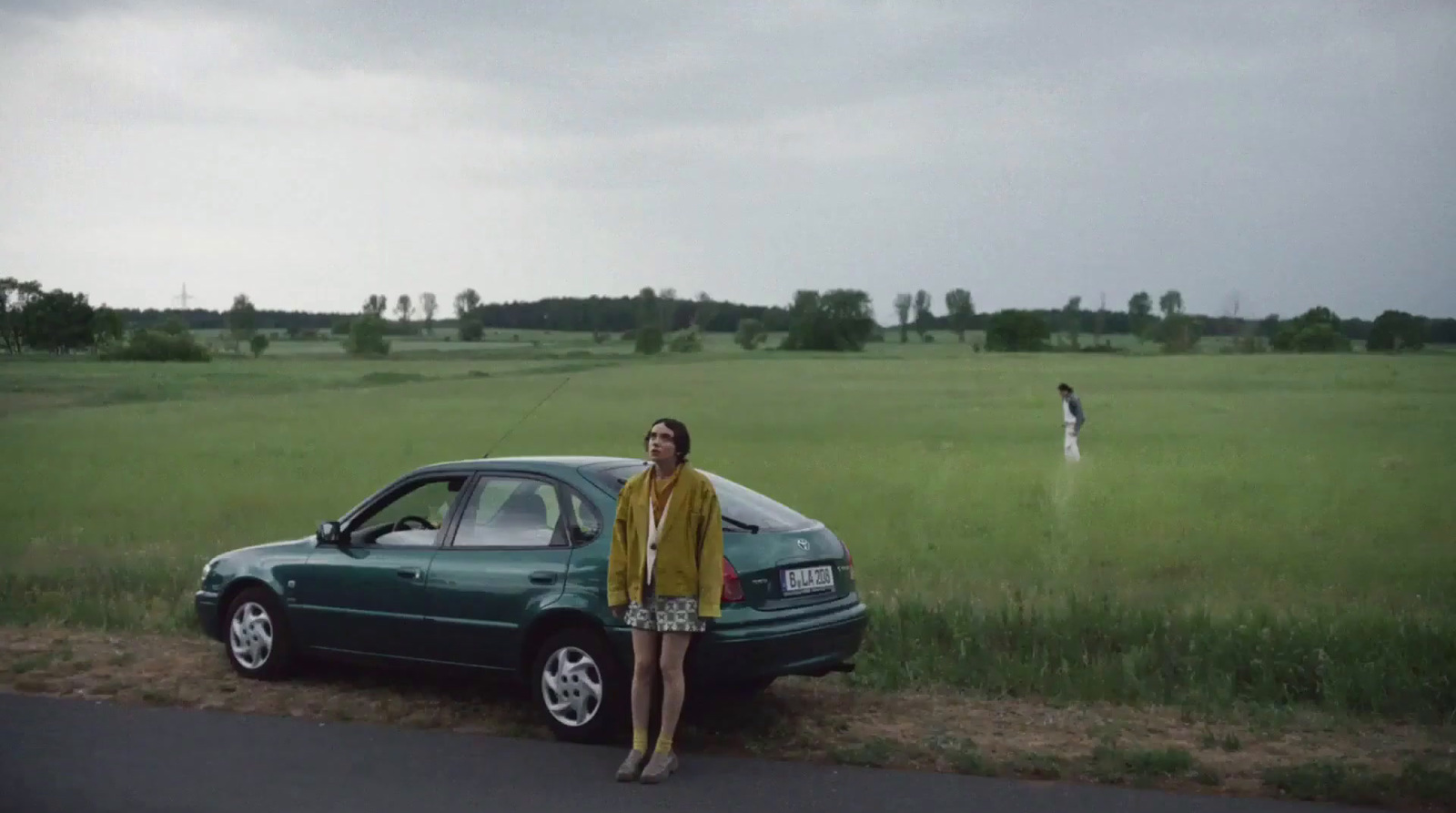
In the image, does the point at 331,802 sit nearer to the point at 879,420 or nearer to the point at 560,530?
the point at 560,530

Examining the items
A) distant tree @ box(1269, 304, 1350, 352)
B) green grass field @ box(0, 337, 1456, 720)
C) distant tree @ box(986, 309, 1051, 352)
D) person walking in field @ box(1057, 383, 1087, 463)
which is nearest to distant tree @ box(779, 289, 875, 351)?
green grass field @ box(0, 337, 1456, 720)

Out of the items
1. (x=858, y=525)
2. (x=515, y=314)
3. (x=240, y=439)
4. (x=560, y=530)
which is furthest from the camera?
(x=240, y=439)

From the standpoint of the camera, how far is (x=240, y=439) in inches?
1420

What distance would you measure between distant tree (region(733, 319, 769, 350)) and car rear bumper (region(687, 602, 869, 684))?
64.5ft

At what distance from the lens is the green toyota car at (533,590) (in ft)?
25.4

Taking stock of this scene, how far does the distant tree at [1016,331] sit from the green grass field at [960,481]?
718mm

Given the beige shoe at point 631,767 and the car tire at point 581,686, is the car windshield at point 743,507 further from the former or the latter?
the beige shoe at point 631,767

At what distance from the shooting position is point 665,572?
22.9 ft

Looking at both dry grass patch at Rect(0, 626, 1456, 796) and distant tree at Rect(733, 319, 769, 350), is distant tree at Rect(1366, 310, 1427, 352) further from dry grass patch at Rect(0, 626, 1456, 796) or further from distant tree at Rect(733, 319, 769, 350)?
dry grass patch at Rect(0, 626, 1456, 796)

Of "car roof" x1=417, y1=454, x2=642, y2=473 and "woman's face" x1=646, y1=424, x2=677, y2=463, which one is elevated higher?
"woman's face" x1=646, y1=424, x2=677, y2=463

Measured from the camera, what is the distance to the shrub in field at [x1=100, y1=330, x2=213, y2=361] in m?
31.5

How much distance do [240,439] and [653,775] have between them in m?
31.2

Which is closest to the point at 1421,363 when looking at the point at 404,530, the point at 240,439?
the point at 404,530

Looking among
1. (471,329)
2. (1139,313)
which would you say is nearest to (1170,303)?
(1139,313)
